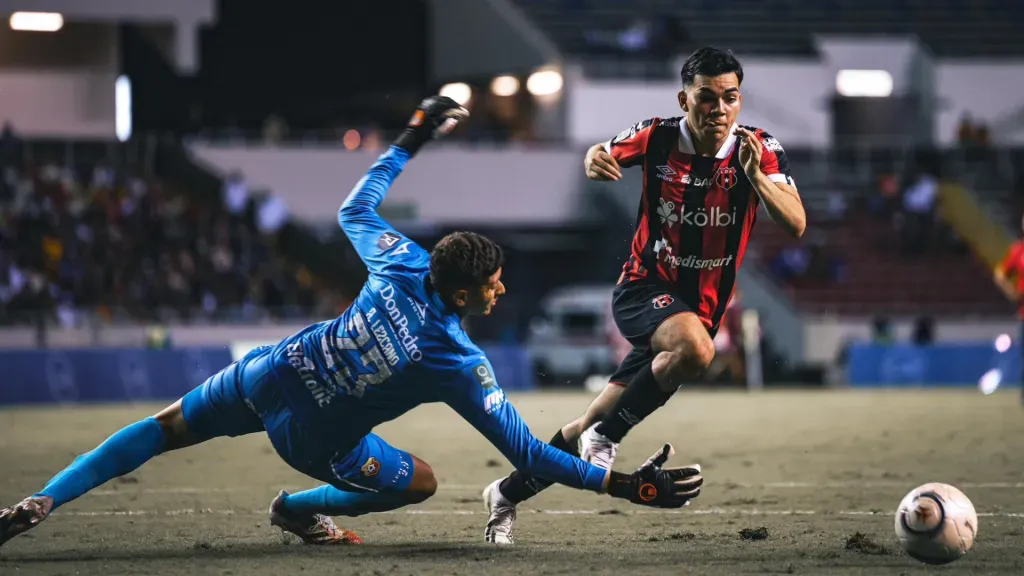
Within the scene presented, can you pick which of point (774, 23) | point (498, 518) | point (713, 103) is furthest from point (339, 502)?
point (774, 23)

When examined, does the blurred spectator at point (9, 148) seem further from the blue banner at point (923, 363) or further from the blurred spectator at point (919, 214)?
the blurred spectator at point (919, 214)

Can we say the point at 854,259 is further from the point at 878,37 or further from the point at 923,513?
the point at 923,513

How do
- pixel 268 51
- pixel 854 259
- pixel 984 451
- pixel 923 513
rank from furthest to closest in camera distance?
pixel 268 51
pixel 854 259
pixel 984 451
pixel 923 513

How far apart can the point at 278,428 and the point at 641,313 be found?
218 cm

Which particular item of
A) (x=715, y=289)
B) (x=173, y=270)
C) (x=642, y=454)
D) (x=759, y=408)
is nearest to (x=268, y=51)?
(x=173, y=270)

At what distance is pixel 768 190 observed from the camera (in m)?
7.60

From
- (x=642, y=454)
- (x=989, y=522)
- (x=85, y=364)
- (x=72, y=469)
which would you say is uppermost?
(x=72, y=469)

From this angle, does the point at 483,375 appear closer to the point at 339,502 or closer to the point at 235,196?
the point at 339,502

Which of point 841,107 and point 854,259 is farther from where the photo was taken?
point 841,107

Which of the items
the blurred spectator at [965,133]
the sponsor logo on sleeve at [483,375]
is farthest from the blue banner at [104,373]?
the blurred spectator at [965,133]

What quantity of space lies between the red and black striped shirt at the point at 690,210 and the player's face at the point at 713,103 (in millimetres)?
174

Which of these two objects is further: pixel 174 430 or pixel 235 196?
pixel 235 196

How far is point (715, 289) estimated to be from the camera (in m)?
8.43

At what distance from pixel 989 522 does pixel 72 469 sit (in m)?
4.94
